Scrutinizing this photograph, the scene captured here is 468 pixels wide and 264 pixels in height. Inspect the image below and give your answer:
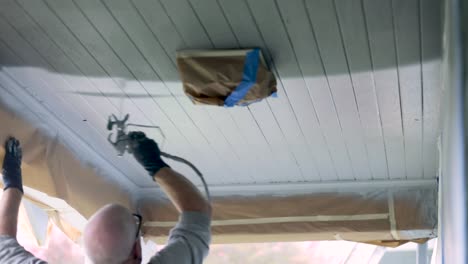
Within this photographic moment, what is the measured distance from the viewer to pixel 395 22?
1698 millimetres

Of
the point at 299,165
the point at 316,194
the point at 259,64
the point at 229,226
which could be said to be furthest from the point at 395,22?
the point at 229,226

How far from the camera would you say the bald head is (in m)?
1.48

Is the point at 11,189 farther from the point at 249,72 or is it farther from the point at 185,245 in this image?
the point at 249,72

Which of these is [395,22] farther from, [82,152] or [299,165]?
[82,152]

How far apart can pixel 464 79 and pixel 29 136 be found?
77.7 inches

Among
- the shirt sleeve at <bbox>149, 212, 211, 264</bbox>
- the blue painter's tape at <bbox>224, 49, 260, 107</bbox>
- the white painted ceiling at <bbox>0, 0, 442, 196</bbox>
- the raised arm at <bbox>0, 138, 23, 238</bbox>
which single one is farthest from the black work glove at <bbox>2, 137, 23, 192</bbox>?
the blue painter's tape at <bbox>224, 49, 260, 107</bbox>

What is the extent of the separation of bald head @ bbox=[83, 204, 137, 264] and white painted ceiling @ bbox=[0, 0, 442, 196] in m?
0.62

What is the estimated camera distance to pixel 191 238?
5.12 ft

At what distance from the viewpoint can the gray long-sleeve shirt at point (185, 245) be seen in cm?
151

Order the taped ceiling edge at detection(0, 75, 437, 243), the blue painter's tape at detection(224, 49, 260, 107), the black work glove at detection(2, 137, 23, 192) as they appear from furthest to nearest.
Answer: the taped ceiling edge at detection(0, 75, 437, 243)
the black work glove at detection(2, 137, 23, 192)
the blue painter's tape at detection(224, 49, 260, 107)

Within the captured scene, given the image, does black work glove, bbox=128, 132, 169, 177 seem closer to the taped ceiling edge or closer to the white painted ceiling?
the white painted ceiling

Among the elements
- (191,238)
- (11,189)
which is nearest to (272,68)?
(191,238)

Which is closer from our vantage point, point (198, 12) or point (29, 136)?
point (198, 12)

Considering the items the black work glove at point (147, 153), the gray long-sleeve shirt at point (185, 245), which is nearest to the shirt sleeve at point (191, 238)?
the gray long-sleeve shirt at point (185, 245)
